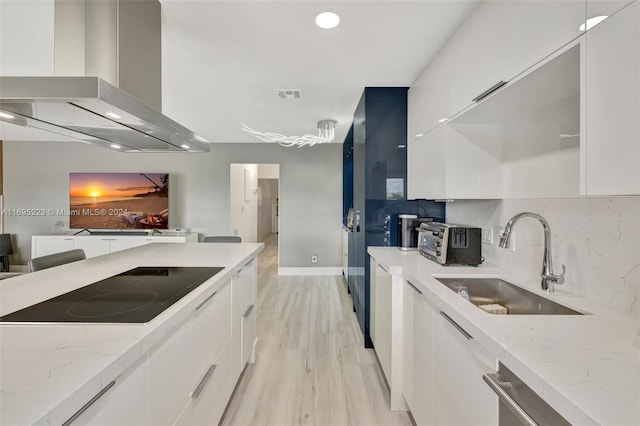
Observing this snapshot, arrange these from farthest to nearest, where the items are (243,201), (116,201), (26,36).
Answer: (243,201) → (116,201) → (26,36)

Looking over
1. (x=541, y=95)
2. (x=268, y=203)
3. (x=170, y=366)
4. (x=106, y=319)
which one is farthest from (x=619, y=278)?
(x=268, y=203)

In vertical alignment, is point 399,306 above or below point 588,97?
below

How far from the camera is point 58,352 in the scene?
696mm

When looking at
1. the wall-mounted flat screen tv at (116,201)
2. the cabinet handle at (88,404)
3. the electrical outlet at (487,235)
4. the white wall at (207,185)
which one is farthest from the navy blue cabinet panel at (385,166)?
the wall-mounted flat screen tv at (116,201)

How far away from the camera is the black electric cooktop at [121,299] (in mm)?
912

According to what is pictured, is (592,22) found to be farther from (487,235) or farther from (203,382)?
(203,382)

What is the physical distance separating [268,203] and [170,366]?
31.4 ft

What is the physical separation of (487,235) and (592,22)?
1.34 m

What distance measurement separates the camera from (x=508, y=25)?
1.19 metres

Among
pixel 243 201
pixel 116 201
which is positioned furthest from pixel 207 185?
pixel 116 201

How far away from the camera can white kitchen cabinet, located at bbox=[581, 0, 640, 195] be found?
0.72m

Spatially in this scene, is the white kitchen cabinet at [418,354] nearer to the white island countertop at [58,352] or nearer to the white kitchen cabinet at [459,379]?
the white kitchen cabinet at [459,379]

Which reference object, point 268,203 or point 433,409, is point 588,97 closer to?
point 433,409

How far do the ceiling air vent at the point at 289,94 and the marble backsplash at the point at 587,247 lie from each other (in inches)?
81.0
